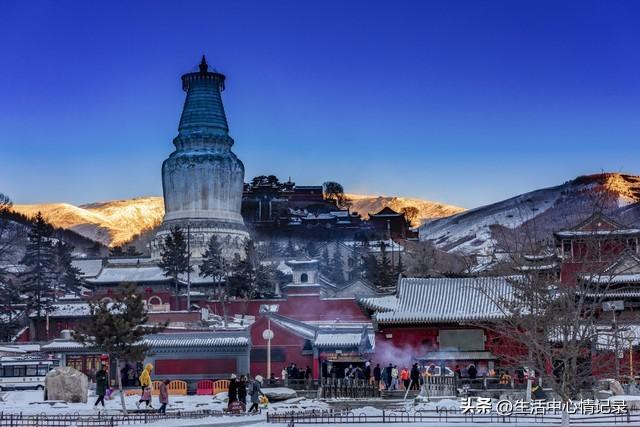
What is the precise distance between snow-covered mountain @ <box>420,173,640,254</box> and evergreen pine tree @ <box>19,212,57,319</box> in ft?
272

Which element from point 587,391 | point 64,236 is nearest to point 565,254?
point 587,391

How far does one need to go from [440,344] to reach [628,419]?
1995 cm

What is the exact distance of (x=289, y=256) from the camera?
278 ft

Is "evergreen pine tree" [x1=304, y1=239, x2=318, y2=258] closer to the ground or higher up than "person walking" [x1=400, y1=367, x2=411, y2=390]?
higher up

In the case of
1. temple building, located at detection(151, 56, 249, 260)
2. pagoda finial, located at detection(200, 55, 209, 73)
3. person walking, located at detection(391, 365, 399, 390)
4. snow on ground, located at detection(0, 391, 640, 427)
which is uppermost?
pagoda finial, located at detection(200, 55, 209, 73)

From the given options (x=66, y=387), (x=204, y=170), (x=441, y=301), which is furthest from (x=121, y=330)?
(x=204, y=170)

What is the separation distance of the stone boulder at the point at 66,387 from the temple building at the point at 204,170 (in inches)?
1937

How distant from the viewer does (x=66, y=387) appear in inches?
1239

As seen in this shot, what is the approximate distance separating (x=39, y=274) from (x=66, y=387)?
30279 millimetres

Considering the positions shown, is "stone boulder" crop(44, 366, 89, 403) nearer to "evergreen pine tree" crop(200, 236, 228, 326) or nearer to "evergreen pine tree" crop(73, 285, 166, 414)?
"evergreen pine tree" crop(73, 285, 166, 414)

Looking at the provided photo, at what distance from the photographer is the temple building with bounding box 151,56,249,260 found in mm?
81625

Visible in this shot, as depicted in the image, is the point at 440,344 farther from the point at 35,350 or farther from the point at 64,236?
the point at 64,236

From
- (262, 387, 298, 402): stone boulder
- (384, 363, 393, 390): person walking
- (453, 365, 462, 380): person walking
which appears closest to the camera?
(262, 387, 298, 402): stone boulder

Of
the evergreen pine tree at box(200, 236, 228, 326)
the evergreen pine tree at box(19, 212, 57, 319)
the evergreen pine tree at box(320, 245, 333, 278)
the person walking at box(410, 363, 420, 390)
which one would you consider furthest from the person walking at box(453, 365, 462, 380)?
the evergreen pine tree at box(320, 245, 333, 278)
